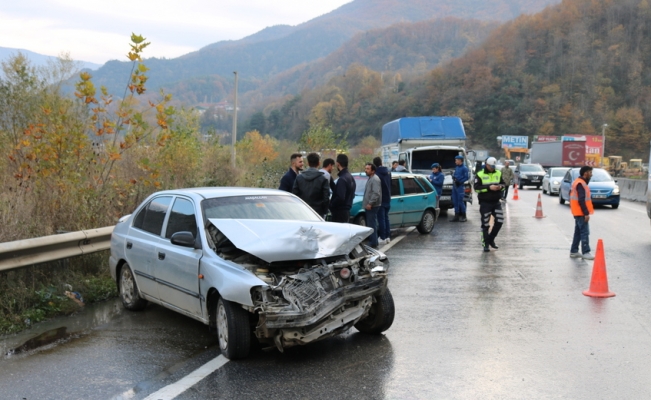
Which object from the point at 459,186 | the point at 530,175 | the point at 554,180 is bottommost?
the point at 530,175

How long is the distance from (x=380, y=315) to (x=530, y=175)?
130 ft

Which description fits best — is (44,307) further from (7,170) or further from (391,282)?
(7,170)

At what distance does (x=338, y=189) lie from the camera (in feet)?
38.0

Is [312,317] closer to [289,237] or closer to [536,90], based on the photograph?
[289,237]

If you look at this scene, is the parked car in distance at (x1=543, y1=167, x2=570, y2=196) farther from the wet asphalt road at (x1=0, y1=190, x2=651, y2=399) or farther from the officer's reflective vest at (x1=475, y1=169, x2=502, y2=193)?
the wet asphalt road at (x1=0, y1=190, x2=651, y2=399)

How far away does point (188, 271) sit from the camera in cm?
650

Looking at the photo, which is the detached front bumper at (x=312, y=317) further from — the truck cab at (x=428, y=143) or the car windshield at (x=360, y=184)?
the truck cab at (x=428, y=143)

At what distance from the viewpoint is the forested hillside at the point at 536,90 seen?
107 meters

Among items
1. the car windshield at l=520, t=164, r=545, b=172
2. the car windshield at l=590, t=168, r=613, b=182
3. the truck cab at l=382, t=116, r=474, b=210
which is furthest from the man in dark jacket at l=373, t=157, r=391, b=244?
the car windshield at l=520, t=164, r=545, b=172

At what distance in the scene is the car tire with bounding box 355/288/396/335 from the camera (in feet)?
21.8

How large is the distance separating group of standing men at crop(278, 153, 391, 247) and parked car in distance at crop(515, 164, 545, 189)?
31.3 meters

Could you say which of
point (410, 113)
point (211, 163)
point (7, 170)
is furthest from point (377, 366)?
point (410, 113)

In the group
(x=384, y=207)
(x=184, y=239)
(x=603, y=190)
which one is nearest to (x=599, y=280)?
(x=184, y=239)

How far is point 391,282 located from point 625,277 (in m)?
3.55
